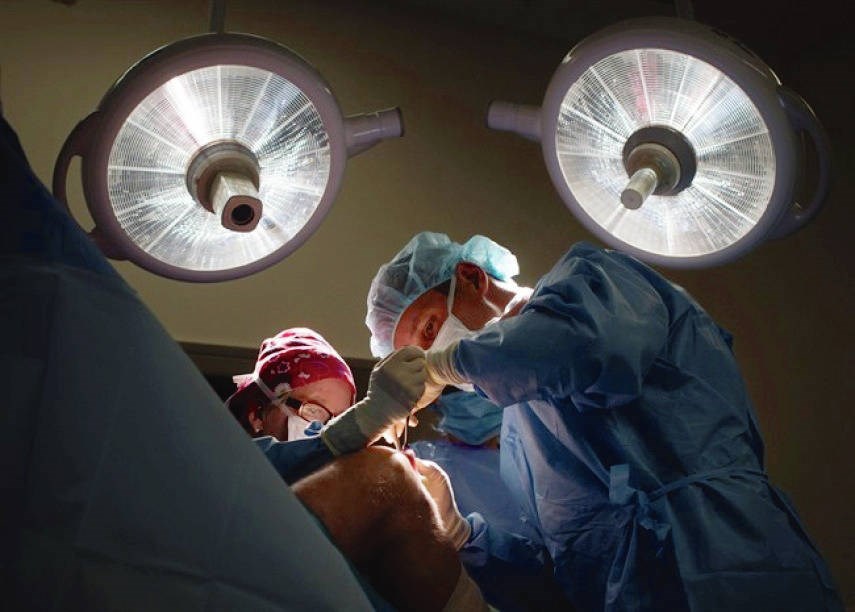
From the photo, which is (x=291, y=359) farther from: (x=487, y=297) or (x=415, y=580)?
(x=415, y=580)

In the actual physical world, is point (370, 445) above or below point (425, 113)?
below

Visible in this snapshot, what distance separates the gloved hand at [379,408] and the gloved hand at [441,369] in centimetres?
2

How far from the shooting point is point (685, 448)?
1.48 m

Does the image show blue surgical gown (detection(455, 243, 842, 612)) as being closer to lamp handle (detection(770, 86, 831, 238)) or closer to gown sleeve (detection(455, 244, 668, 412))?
gown sleeve (detection(455, 244, 668, 412))

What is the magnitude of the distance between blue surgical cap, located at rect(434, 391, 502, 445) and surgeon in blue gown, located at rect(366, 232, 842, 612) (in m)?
0.44

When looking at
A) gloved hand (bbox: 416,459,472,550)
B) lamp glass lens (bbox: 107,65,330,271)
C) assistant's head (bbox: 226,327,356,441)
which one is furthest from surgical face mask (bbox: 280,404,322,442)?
lamp glass lens (bbox: 107,65,330,271)

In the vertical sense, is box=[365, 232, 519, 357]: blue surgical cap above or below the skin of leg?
above

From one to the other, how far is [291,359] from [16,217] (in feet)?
3.68

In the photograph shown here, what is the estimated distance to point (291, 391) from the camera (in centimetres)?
209

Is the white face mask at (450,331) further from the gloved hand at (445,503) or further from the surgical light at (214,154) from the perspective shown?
the surgical light at (214,154)

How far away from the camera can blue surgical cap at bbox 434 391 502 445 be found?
2172mm

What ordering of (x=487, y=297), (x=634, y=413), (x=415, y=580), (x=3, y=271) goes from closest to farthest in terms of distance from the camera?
(x=3, y=271) → (x=415, y=580) → (x=634, y=413) → (x=487, y=297)

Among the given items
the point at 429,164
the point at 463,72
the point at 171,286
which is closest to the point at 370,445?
the point at 171,286

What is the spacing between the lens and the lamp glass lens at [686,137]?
145 centimetres
